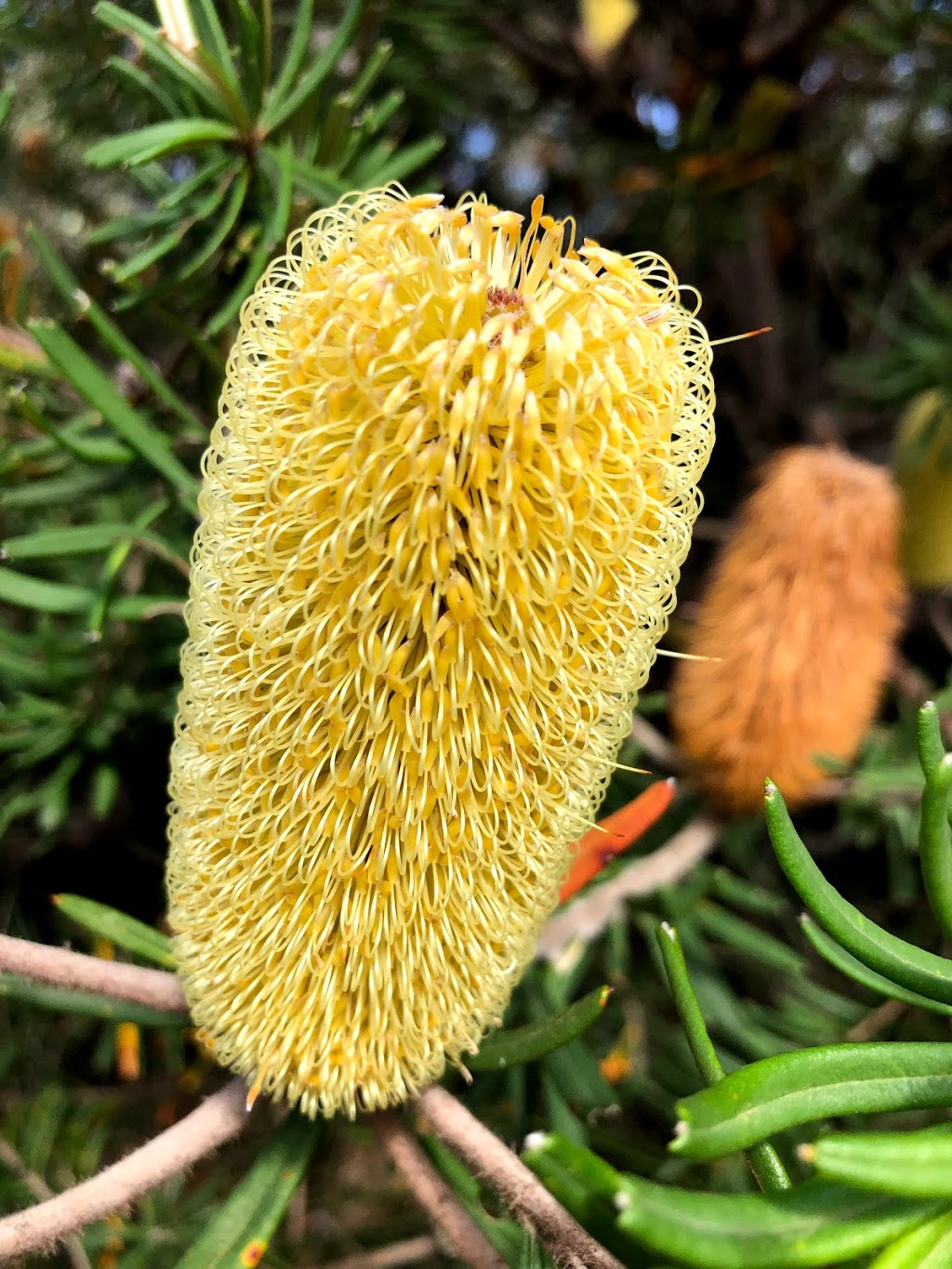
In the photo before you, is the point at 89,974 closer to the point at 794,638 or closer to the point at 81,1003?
the point at 81,1003

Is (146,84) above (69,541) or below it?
above

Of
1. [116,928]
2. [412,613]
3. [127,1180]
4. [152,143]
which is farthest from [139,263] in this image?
[127,1180]

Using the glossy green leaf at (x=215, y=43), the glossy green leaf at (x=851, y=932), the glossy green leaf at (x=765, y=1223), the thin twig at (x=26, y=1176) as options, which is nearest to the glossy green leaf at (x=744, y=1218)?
the glossy green leaf at (x=765, y=1223)

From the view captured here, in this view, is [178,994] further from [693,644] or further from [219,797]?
[693,644]

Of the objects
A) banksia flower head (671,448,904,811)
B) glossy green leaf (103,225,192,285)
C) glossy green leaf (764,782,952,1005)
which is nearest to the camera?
glossy green leaf (764,782,952,1005)

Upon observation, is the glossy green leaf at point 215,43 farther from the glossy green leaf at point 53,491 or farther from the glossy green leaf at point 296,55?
the glossy green leaf at point 53,491

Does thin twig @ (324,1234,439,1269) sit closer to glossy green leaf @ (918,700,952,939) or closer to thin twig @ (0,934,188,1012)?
thin twig @ (0,934,188,1012)

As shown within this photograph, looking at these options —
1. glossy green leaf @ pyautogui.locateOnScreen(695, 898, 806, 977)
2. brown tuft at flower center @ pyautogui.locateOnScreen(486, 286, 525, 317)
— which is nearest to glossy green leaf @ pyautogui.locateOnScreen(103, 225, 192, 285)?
brown tuft at flower center @ pyautogui.locateOnScreen(486, 286, 525, 317)

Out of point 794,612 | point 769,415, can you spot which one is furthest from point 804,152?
point 794,612
